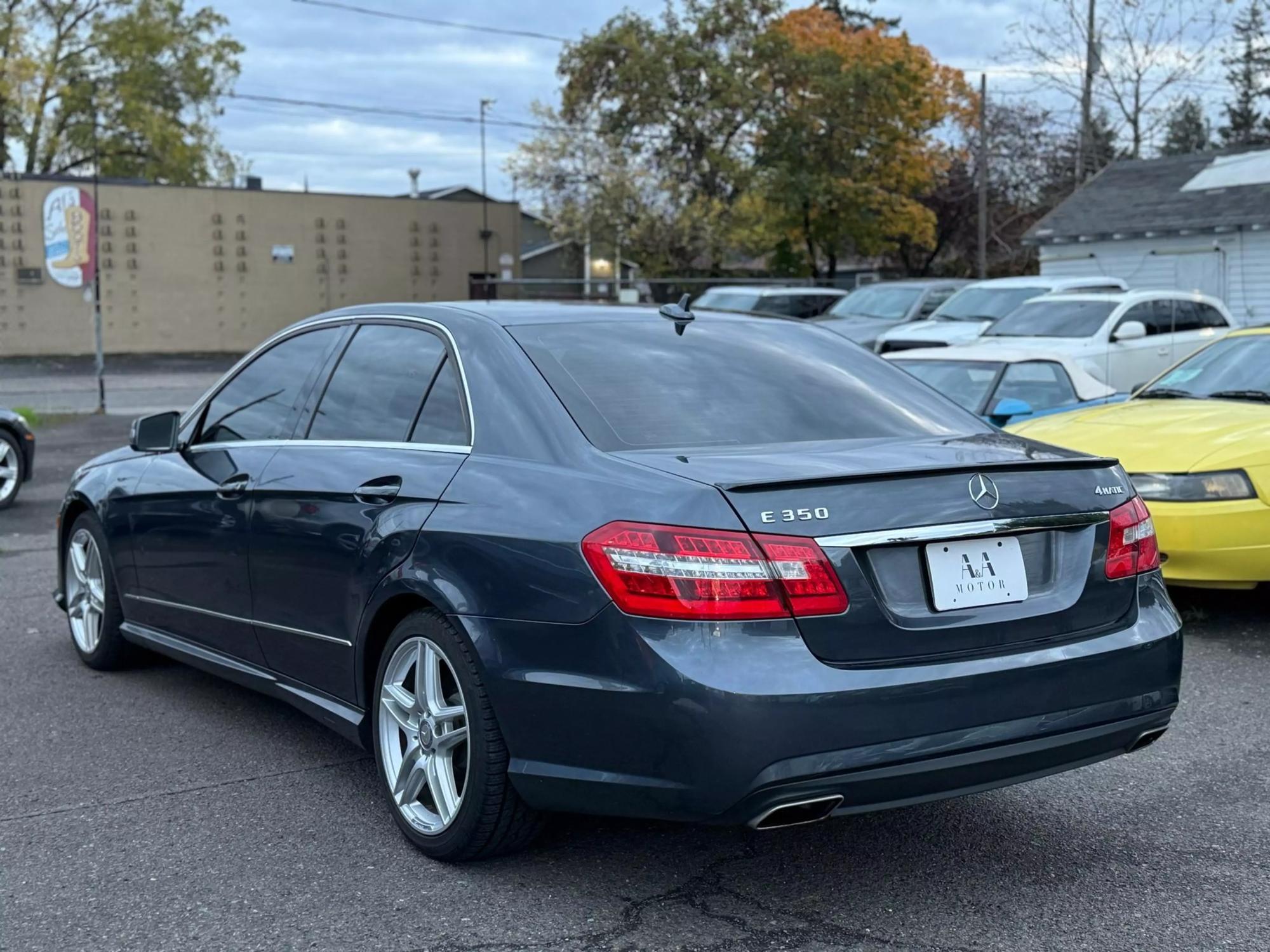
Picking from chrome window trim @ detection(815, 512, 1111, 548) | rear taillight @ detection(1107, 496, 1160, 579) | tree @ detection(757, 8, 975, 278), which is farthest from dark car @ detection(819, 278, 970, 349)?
tree @ detection(757, 8, 975, 278)

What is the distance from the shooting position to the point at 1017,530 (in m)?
3.39

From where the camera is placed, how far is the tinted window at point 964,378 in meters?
9.81

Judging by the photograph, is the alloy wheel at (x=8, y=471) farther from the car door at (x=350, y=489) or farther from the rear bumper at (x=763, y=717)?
the rear bumper at (x=763, y=717)

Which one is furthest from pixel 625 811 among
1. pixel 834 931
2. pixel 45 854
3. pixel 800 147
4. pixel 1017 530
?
pixel 800 147

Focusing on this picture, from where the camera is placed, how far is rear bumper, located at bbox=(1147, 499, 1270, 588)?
6086 mm

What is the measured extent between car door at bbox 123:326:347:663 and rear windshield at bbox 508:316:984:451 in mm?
1157

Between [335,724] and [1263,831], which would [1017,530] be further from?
[335,724]

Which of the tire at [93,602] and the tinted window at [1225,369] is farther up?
the tinted window at [1225,369]

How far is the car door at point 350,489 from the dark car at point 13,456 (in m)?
7.97

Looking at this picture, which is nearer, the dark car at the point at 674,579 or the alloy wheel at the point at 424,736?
the dark car at the point at 674,579

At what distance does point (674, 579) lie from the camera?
3.14 m

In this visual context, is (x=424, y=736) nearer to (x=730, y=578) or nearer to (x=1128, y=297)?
(x=730, y=578)

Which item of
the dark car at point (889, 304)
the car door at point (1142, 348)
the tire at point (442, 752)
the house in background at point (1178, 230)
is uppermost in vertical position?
the house in background at point (1178, 230)

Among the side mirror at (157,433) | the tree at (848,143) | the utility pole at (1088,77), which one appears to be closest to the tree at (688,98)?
the tree at (848,143)
